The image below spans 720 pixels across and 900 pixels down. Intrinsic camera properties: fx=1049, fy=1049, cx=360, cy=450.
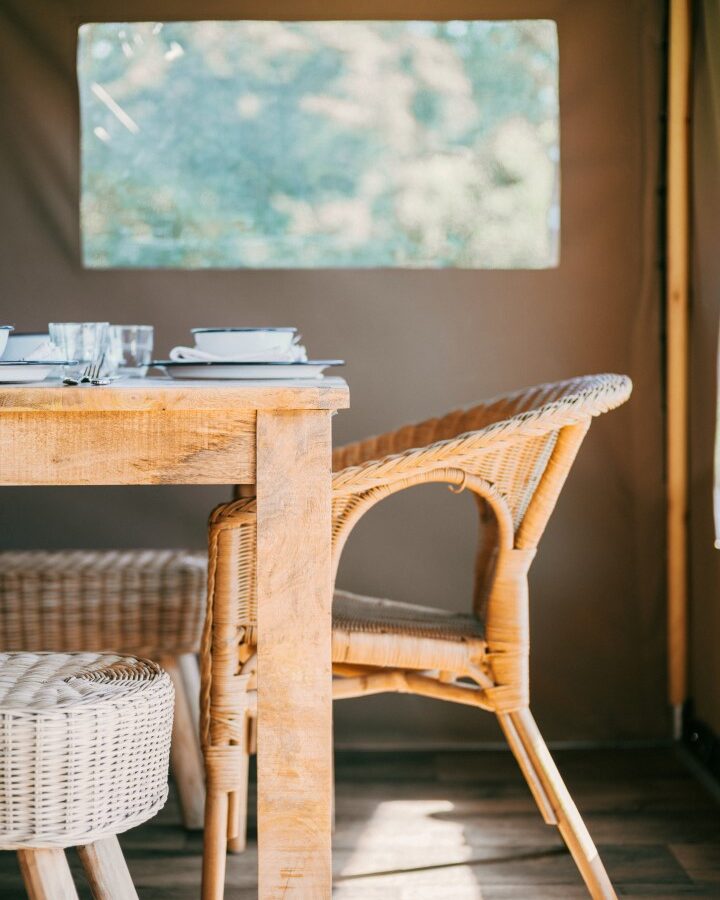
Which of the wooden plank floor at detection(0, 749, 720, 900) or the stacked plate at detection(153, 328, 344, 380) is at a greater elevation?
the stacked plate at detection(153, 328, 344, 380)

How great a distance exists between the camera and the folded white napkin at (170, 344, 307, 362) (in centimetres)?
139

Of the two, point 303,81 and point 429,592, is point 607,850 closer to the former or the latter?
point 429,592

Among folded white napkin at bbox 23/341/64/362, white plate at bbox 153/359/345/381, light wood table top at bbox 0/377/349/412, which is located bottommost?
light wood table top at bbox 0/377/349/412

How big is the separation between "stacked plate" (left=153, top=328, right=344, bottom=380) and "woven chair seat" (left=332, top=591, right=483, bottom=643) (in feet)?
1.36

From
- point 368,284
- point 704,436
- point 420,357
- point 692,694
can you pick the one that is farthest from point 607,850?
point 368,284

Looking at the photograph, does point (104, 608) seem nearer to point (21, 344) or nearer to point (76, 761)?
point (21, 344)

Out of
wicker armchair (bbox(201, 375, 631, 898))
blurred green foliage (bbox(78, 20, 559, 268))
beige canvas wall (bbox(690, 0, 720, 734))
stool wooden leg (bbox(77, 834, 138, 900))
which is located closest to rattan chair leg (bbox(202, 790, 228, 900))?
wicker armchair (bbox(201, 375, 631, 898))

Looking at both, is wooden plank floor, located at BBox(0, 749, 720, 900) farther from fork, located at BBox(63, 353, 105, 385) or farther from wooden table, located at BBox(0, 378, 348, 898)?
fork, located at BBox(63, 353, 105, 385)

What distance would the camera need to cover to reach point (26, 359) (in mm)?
1321

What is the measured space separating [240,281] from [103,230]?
350mm

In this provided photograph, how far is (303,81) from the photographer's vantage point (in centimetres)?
243

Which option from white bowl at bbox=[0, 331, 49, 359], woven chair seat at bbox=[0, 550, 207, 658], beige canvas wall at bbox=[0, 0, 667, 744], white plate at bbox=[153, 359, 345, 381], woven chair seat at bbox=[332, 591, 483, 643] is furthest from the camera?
beige canvas wall at bbox=[0, 0, 667, 744]

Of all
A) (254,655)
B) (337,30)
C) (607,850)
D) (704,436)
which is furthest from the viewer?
(337,30)

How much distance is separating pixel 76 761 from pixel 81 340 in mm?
611
